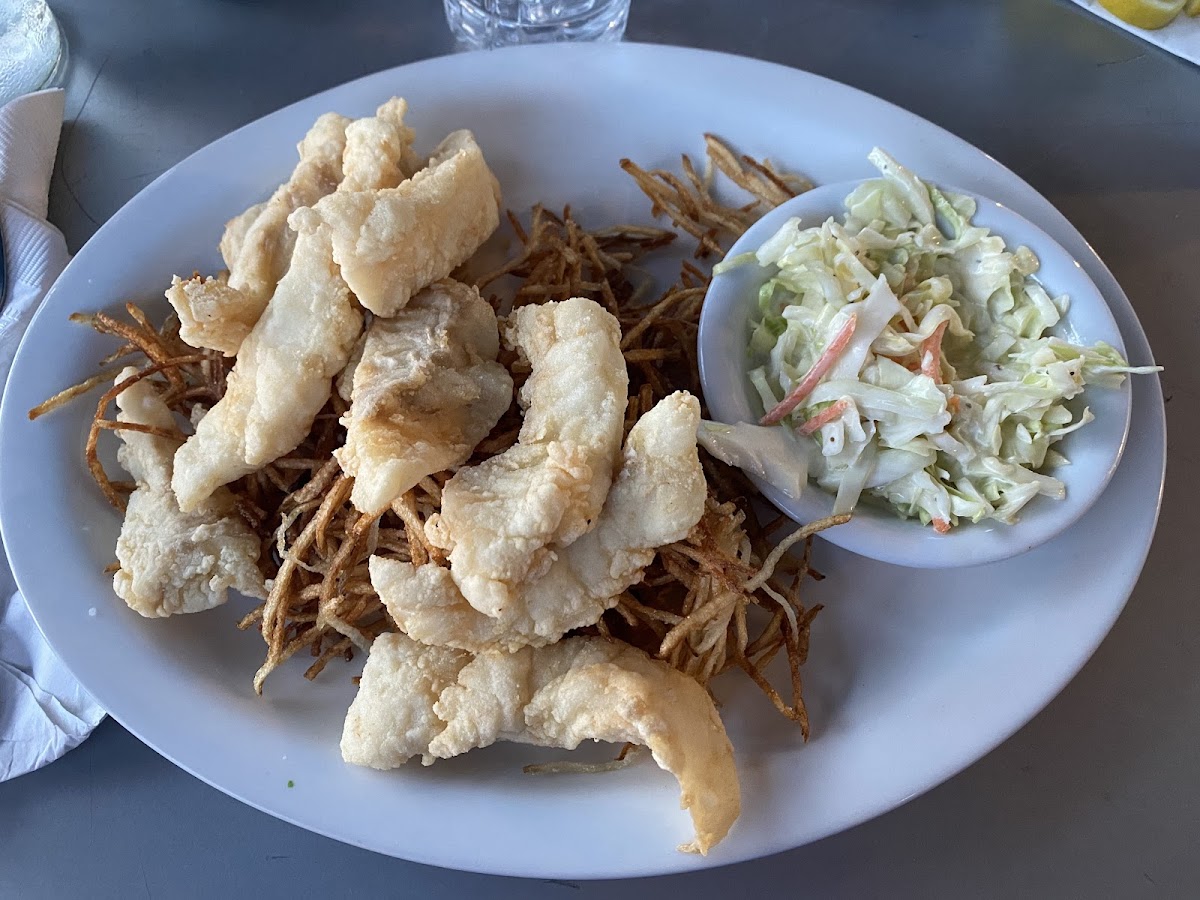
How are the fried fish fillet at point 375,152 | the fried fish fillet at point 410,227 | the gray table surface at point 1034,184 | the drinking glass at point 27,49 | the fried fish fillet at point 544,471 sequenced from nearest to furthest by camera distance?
the fried fish fillet at point 544,471, the fried fish fillet at point 410,227, the fried fish fillet at point 375,152, the gray table surface at point 1034,184, the drinking glass at point 27,49

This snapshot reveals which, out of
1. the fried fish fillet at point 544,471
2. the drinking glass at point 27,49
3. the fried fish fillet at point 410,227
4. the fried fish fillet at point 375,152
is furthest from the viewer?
the drinking glass at point 27,49

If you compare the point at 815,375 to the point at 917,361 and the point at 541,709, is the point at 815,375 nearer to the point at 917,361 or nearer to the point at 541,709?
the point at 917,361

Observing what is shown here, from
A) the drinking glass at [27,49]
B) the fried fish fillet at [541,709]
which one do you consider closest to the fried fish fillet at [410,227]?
the fried fish fillet at [541,709]

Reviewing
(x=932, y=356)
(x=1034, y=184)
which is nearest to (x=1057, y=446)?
(x=932, y=356)

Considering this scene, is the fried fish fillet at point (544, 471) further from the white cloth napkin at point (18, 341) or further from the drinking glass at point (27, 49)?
the drinking glass at point (27, 49)

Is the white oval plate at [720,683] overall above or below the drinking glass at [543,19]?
below

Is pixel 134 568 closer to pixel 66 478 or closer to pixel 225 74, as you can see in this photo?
pixel 66 478

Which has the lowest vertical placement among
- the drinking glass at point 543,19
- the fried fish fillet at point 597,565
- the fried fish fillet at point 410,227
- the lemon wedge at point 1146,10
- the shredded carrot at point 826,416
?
the fried fish fillet at point 597,565
